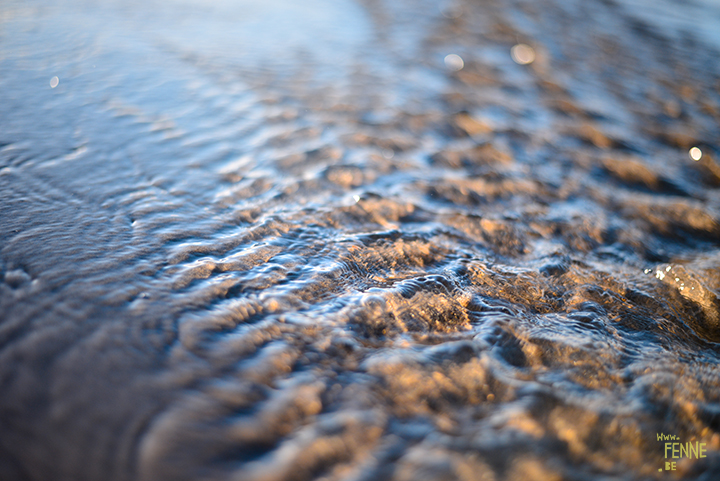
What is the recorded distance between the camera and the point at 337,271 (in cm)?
219

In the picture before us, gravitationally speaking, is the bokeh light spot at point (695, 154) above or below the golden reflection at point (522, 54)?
below

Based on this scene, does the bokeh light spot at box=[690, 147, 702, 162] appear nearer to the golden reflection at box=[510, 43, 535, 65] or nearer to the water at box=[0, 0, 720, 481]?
the water at box=[0, 0, 720, 481]

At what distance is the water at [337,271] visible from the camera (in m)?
1.46

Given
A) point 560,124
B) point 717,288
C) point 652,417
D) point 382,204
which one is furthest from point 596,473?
point 560,124

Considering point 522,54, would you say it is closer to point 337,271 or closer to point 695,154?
point 695,154

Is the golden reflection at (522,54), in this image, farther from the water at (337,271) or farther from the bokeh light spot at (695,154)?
the bokeh light spot at (695,154)

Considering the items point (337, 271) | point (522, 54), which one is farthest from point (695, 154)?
point (337, 271)

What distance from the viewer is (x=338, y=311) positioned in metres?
1.95

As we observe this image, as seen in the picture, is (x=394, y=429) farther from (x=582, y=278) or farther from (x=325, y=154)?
(x=325, y=154)

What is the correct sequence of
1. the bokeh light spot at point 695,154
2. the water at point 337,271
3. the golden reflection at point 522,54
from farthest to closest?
1. the golden reflection at point 522,54
2. the bokeh light spot at point 695,154
3. the water at point 337,271

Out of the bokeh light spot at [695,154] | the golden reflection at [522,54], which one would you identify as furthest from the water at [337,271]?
the golden reflection at [522,54]

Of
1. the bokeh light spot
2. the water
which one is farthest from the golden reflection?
the bokeh light spot

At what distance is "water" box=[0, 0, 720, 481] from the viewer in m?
1.46

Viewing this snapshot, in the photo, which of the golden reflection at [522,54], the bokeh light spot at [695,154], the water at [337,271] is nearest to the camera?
the water at [337,271]
